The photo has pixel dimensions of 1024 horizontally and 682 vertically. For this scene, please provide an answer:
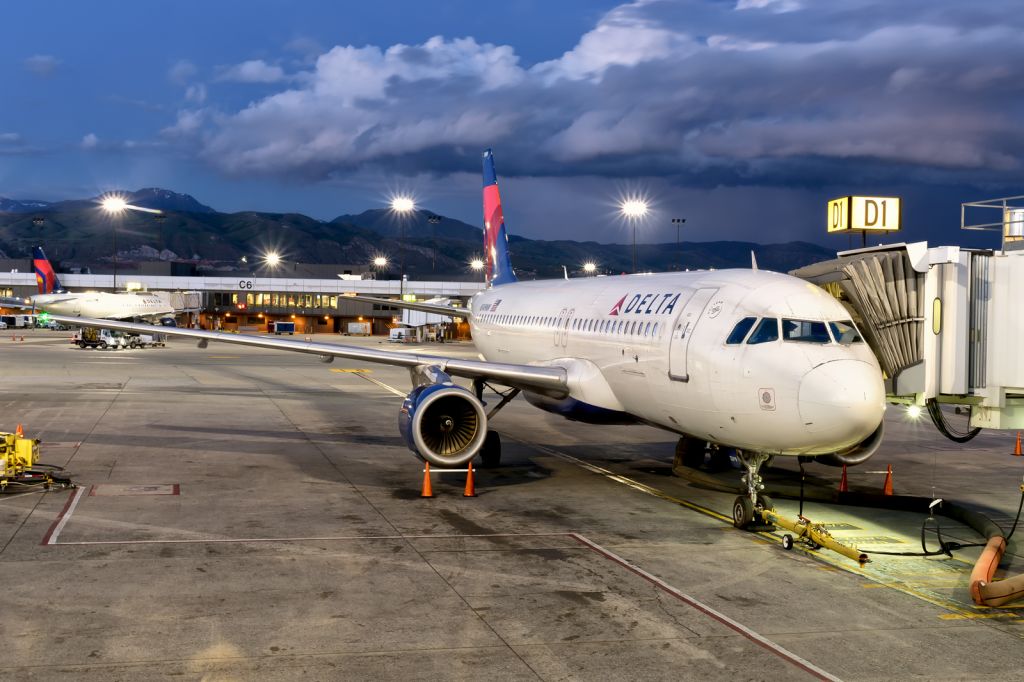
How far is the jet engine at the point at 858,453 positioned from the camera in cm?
1731

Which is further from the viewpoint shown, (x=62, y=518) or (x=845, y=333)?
(x=62, y=518)

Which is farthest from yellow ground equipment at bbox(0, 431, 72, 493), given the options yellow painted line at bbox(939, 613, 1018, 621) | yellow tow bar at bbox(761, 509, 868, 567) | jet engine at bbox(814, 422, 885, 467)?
yellow painted line at bbox(939, 613, 1018, 621)

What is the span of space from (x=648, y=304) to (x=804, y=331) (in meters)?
4.35

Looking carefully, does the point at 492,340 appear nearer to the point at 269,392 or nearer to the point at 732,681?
the point at 269,392

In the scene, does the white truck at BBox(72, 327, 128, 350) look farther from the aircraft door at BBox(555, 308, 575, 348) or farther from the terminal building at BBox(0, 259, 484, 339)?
the aircraft door at BBox(555, 308, 575, 348)

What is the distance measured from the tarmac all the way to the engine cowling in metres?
0.87

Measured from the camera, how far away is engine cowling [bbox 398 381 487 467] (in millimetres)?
17969

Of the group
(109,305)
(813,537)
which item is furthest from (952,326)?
(109,305)

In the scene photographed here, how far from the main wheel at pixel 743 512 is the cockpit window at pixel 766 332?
2788 millimetres

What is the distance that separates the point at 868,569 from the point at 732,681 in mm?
5221

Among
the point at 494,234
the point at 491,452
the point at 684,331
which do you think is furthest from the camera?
the point at 494,234

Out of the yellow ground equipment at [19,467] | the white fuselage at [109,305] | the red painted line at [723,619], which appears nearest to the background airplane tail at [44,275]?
the white fuselage at [109,305]

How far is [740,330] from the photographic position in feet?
48.4

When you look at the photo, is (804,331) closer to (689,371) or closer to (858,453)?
(689,371)
